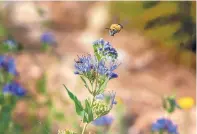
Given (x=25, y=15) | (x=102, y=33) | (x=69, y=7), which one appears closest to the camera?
(x=102, y=33)

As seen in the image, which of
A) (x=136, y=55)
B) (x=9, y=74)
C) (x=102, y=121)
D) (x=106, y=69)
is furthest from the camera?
(x=136, y=55)

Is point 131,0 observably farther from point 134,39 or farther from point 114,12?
point 134,39

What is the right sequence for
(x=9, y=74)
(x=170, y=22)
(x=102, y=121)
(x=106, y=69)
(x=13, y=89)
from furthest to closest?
(x=170, y=22) < (x=102, y=121) < (x=9, y=74) < (x=13, y=89) < (x=106, y=69)

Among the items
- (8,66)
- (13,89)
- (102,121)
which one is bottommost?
(102,121)

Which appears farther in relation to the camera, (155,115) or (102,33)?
(102,33)

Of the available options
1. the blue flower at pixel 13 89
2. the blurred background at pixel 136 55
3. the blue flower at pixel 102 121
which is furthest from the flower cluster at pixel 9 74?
the blurred background at pixel 136 55

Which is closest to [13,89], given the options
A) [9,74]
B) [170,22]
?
[9,74]

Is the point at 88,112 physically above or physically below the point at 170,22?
below

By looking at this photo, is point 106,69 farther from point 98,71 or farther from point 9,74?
point 9,74

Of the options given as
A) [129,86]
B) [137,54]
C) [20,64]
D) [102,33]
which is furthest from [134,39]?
[20,64]

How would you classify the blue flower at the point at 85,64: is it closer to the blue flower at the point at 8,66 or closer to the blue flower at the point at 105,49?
the blue flower at the point at 105,49

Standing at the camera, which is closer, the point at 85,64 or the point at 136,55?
the point at 85,64
